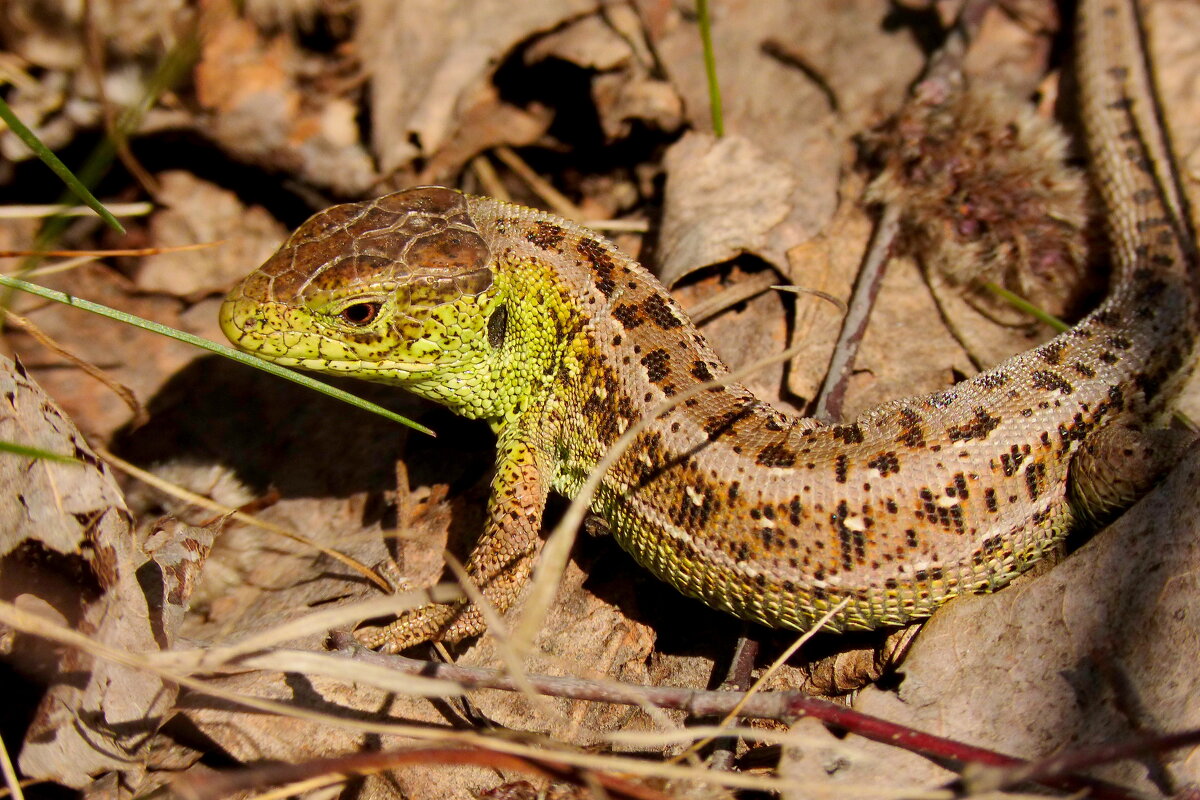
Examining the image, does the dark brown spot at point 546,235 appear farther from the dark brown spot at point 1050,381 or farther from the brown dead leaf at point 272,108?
the dark brown spot at point 1050,381

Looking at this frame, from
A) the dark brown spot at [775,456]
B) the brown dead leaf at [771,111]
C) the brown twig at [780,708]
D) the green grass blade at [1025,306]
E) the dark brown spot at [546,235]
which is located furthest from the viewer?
the brown dead leaf at [771,111]

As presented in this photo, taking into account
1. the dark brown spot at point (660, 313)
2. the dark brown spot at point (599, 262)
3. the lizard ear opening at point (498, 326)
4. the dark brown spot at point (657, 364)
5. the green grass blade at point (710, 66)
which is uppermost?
the green grass blade at point (710, 66)

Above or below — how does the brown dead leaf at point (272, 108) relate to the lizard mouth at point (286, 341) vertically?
above

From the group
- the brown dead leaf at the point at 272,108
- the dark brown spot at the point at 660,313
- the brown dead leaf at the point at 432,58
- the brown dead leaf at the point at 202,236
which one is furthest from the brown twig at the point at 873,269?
the brown dead leaf at the point at 202,236

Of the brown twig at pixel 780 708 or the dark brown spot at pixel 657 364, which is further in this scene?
the dark brown spot at pixel 657 364

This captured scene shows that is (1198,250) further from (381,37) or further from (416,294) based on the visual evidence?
(381,37)

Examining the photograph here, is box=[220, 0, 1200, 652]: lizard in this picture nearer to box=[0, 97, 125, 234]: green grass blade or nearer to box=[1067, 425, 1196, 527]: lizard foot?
box=[1067, 425, 1196, 527]: lizard foot

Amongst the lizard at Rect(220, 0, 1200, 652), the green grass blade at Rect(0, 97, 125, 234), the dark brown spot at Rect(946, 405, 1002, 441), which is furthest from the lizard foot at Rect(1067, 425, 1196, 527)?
the green grass blade at Rect(0, 97, 125, 234)

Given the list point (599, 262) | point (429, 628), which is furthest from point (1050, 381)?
point (429, 628)
